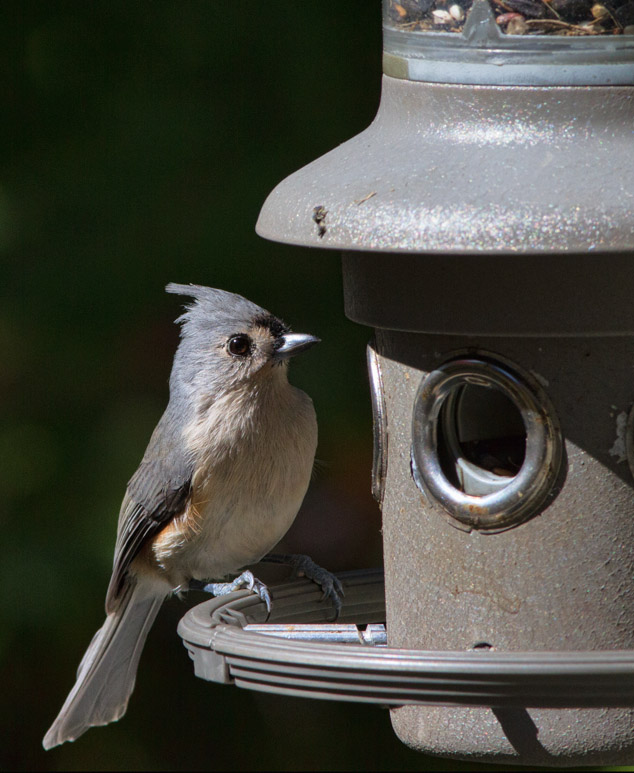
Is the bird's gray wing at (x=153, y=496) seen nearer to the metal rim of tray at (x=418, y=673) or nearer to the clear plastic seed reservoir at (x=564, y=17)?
the metal rim of tray at (x=418, y=673)

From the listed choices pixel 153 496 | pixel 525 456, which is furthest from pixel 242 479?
pixel 525 456

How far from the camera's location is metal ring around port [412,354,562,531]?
2.59 metres

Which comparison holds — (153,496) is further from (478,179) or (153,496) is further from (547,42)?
(547,42)

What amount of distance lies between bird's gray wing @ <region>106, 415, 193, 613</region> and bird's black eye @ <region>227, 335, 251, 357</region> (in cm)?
29

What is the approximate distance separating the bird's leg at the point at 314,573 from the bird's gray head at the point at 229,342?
1.79 ft

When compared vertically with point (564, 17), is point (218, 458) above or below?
below

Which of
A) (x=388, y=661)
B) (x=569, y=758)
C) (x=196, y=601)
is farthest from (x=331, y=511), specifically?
(x=388, y=661)

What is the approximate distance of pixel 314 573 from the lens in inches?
140

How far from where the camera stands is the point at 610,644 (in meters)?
2.60

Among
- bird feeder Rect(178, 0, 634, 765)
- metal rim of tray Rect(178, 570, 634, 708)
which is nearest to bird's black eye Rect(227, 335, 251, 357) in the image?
bird feeder Rect(178, 0, 634, 765)

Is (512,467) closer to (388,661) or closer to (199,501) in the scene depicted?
(388,661)

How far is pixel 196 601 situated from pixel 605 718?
212 cm

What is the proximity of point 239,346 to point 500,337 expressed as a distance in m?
1.28

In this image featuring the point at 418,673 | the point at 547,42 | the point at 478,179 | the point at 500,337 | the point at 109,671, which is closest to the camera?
the point at 418,673
